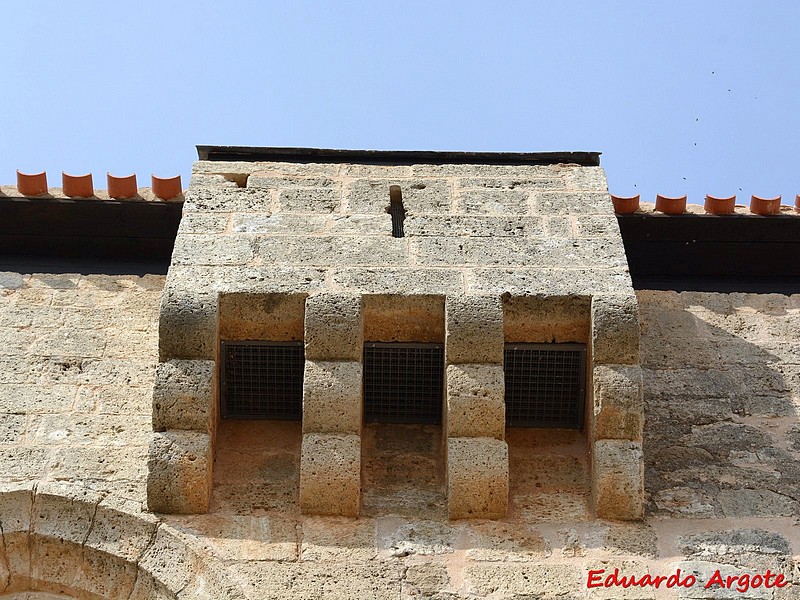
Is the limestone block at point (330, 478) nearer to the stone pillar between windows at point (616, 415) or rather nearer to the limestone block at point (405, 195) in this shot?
the stone pillar between windows at point (616, 415)

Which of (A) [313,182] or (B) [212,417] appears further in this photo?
(A) [313,182]

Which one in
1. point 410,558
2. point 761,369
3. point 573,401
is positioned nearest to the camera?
point 410,558

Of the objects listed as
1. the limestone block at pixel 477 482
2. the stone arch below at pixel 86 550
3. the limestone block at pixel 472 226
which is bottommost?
the stone arch below at pixel 86 550

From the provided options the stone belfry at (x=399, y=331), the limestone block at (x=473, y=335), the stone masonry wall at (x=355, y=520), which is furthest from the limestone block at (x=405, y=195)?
the stone masonry wall at (x=355, y=520)

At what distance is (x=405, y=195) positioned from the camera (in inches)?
238

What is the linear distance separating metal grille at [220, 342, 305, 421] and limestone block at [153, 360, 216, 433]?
1.03ft

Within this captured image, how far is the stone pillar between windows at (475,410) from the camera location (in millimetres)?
5051

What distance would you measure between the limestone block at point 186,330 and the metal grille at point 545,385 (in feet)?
4.17

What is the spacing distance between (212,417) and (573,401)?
1.59 m

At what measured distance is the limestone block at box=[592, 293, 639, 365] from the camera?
17.1ft

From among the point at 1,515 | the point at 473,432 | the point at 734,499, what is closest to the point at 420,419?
the point at 473,432

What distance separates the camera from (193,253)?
5.59 meters

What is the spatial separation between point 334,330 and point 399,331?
1.09ft

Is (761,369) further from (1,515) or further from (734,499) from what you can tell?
(1,515)
